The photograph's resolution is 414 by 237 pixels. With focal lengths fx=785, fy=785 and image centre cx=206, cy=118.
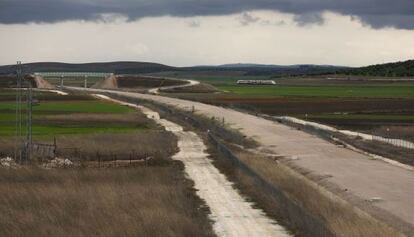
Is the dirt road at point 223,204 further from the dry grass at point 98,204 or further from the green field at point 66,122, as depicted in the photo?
the green field at point 66,122

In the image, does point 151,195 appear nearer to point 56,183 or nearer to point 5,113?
point 56,183

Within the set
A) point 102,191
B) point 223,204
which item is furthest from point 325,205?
point 102,191

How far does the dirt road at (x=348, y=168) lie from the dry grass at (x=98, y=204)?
24.0 ft

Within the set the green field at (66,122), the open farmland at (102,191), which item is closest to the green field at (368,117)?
the green field at (66,122)

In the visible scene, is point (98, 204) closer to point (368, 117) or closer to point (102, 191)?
point (102, 191)

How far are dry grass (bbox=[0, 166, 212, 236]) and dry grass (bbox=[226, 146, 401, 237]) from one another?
12.4 feet

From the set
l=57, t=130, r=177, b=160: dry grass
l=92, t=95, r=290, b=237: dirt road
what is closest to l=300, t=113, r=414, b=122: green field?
l=57, t=130, r=177, b=160: dry grass

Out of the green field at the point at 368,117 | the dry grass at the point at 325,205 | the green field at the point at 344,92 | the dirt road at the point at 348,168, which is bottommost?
the green field at the point at 344,92

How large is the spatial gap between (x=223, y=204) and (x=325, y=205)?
151 inches

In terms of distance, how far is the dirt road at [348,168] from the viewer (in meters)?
31.1

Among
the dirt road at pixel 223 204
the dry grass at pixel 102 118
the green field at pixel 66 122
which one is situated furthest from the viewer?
the dry grass at pixel 102 118

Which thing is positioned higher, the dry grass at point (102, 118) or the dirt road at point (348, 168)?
the dirt road at point (348, 168)

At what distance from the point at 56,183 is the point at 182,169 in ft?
30.0

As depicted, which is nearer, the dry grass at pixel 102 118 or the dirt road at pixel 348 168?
the dirt road at pixel 348 168
